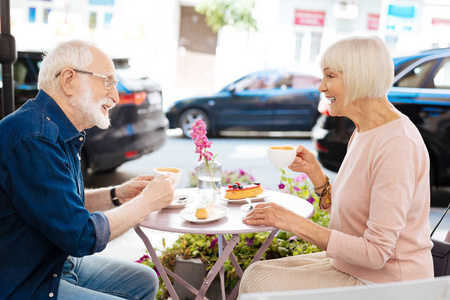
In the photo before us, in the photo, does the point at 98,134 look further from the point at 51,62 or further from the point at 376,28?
the point at 376,28

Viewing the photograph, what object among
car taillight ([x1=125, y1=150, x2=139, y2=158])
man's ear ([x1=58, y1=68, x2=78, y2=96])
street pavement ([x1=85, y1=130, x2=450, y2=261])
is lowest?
street pavement ([x1=85, y1=130, x2=450, y2=261])

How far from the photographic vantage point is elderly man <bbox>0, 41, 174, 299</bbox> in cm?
165

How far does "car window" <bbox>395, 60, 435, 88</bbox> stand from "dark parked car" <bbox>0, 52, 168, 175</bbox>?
2807 mm

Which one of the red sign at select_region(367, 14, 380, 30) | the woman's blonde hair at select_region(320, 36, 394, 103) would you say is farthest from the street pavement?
the red sign at select_region(367, 14, 380, 30)

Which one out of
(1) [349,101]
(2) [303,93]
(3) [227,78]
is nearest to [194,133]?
(1) [349,101]

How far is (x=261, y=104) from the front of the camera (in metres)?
9.49

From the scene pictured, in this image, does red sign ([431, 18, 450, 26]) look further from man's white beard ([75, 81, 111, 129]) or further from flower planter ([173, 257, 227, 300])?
man's white beard ([75, 81, 111, 129])

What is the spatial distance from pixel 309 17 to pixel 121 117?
494 inches

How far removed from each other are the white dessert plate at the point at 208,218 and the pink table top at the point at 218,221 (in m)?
0.02

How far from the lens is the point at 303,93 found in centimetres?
943

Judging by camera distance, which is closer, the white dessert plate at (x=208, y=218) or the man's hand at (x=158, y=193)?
the man's hand at (x=158, y=193)

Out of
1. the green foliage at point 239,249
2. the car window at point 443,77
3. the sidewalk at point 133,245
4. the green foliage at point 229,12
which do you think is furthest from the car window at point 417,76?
the green foliage at point 229,12

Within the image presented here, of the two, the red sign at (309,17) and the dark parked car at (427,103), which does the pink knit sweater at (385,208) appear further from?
the red sign at (309,17)

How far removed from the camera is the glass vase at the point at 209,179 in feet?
8.29
